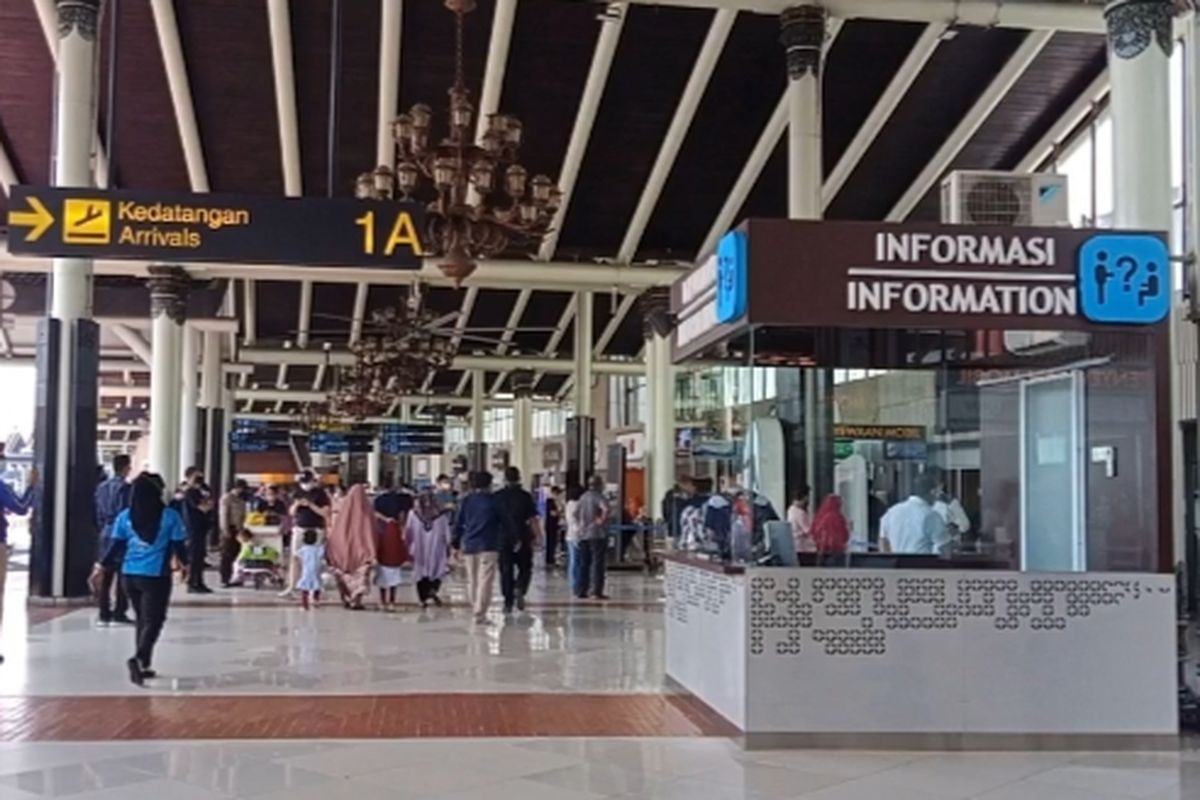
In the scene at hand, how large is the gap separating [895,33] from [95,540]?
439 inches

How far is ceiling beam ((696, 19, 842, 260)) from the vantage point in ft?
59.1

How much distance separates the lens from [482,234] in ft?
37.6

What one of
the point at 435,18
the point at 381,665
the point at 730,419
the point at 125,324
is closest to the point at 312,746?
the point at 381,665

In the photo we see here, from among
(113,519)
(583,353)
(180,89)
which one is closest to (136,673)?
(113,519)

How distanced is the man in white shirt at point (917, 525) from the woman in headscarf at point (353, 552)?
7.02 metres

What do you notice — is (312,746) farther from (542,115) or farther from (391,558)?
(542,115)

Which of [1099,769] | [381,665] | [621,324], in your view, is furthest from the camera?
[621,324]

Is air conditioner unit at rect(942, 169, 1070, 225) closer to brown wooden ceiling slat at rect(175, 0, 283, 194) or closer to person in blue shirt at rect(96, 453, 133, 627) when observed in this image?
person in blue shirt at rect(96, 453, 133, 627)

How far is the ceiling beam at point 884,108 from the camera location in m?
16.0

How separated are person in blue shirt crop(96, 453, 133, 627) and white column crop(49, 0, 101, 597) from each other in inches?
17.6

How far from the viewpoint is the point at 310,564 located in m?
13.9

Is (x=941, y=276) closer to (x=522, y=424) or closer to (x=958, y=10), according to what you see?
(x=958, y=10)

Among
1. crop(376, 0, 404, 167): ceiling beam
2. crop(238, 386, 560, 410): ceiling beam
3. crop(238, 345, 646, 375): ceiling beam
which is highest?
crop(376, 0, 404, 167): ceiling beam

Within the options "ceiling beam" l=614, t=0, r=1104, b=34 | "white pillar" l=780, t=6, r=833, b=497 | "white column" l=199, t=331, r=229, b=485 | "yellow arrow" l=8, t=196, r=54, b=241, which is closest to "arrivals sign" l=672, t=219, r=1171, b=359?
"yellow arrow" l=8, t=196, r=54, b=241
